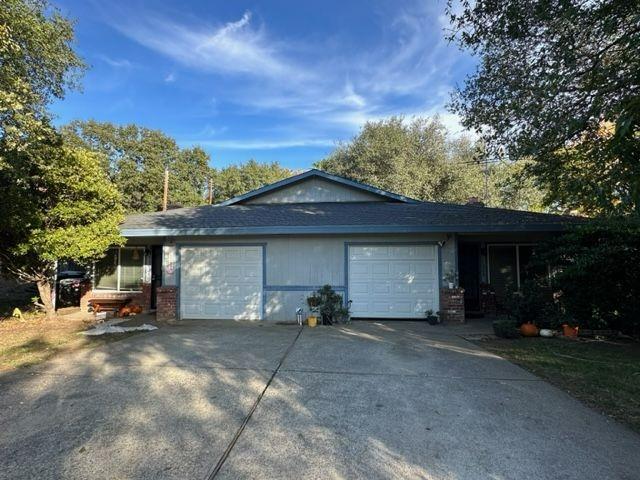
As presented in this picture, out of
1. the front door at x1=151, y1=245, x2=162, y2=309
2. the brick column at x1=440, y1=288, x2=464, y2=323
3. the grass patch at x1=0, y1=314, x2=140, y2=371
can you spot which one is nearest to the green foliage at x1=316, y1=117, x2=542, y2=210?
the brick column at x1=440, y1=288, x2=464, y2=323

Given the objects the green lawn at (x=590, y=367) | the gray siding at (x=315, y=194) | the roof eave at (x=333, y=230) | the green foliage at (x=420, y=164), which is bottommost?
the green lawn at (x=590, y=367)

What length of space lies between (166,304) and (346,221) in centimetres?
538

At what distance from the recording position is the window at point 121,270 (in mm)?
12438

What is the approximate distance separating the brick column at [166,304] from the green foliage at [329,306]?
148 inches

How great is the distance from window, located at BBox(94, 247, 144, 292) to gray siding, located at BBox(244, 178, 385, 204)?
402 cm

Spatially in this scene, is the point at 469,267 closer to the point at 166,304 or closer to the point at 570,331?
the point at 570,331

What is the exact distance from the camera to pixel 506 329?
27.0 ft

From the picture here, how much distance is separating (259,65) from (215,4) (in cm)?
388

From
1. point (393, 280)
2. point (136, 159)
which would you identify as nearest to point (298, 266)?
point (393, 280)

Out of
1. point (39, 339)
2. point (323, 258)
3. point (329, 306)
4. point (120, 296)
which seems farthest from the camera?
point (120, 296)

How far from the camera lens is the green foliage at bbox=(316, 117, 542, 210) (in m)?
26.8

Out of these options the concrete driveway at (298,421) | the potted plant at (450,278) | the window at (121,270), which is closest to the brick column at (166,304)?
the window at (121,270)

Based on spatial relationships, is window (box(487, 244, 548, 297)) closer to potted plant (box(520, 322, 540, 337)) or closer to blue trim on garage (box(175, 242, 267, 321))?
potted plant (box(520, 322, 540, 337))

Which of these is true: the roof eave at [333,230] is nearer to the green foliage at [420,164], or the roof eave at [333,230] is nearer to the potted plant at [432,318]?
the potted plant at [432,318]
